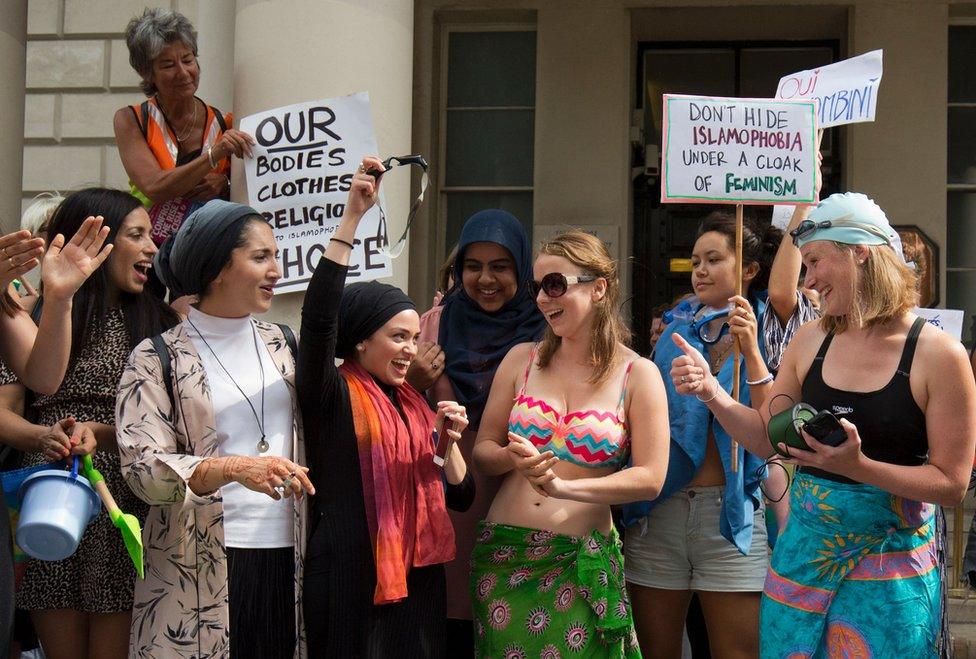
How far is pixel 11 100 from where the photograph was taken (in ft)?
24.7

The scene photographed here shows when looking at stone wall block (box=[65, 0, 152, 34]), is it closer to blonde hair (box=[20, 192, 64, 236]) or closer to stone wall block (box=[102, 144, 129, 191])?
stone wall block (box=[102, 144, 129, 191])

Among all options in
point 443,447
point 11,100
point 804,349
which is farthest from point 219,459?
point 11,100

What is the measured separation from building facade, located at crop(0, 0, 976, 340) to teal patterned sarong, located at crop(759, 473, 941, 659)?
5304 mm

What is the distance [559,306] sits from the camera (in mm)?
3855

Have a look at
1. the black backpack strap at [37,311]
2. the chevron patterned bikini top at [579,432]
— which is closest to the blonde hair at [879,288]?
the chevron patterned bikini top at [579,432]

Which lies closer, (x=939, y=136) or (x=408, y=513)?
(x=408, y=513)

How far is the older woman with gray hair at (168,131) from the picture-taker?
16.5ft

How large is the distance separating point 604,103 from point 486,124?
2.93 ft

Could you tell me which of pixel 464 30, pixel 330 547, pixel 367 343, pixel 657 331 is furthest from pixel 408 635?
pixel 464 30

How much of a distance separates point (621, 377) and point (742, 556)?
0.79 metres

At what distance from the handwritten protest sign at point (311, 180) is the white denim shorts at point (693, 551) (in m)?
1.32

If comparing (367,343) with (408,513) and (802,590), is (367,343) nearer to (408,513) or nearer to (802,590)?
(408,513)

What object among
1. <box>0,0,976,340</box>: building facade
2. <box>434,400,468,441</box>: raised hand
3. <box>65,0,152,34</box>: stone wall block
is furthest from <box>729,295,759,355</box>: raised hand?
<box>65,0,152,34</box>: stone wall block

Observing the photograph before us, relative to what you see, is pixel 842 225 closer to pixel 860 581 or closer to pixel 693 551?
pixel 860 581
